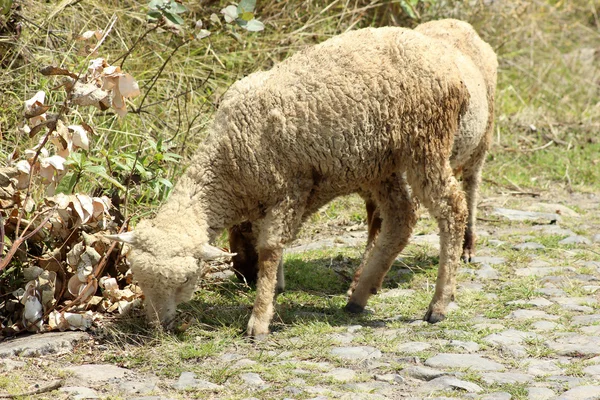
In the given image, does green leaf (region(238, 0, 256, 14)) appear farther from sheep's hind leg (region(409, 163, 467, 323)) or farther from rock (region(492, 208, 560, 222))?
rock (region(492, 208, 560, 222))

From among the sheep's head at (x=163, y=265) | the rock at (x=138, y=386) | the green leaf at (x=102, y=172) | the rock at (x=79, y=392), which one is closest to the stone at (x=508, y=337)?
the sheep's head at (x=163, y=265)

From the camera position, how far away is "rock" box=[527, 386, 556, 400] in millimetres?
4008

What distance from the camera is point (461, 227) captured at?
5.39 metres

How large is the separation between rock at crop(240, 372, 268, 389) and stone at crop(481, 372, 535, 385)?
108 cm

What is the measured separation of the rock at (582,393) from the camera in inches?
157

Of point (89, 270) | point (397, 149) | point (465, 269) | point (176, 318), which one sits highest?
point (397, 149)

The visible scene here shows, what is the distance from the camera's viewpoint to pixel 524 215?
780cm

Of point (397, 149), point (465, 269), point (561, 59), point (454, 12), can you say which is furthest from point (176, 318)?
point (561, 59)

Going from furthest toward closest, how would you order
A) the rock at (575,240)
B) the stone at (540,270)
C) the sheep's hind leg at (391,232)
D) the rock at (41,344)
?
Answer: the rock at (575,240), the stone at (540,270), the sheep's hind leg at (391,232), the rock at (41,344)

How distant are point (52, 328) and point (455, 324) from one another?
93.0 inches

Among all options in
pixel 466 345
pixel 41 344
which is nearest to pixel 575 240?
pixel 466 345

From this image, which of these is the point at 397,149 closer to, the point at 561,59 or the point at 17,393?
the point at 17,393

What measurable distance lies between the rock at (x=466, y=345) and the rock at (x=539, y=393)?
606mm

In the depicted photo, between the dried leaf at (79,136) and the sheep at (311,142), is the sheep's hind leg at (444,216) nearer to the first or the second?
the sheep at (311,142)
